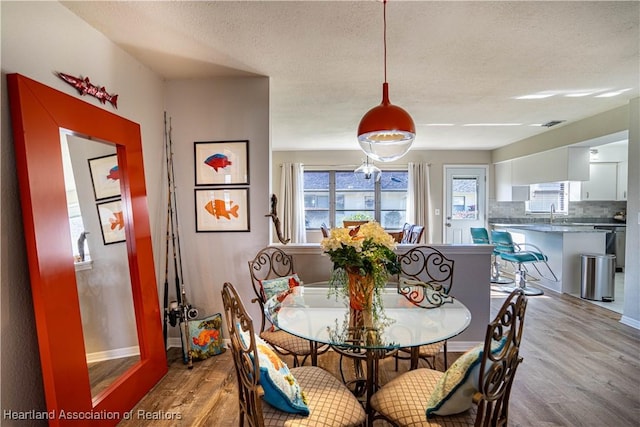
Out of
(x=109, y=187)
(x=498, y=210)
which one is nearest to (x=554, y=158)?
(x=498, y=210)

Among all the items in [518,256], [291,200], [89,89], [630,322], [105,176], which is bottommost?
[630,322]

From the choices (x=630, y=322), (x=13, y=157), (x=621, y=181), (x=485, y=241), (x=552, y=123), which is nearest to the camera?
(x=13, y=157)

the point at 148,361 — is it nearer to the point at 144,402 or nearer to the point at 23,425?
the point at 144,402

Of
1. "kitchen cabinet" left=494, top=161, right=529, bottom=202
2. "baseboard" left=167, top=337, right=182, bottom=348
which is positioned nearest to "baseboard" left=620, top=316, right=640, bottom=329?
"kitchen cabinet" left=494, top=161, right=529, bottom=202

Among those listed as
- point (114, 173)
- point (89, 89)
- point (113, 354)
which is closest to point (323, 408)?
point (113, 354)

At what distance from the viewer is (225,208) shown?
9.44ft

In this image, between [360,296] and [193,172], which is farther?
[193,172]

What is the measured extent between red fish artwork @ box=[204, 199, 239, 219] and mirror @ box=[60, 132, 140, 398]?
815mm

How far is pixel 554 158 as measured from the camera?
481 cm

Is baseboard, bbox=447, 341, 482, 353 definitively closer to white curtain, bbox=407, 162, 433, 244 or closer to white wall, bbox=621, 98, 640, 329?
white wall, bbox=621, 98, 640, 329

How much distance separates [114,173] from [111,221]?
0.33 m

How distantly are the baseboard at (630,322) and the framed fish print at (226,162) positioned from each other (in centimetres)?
416

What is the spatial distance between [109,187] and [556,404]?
3.23m

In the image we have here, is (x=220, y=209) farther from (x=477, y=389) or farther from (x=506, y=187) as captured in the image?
(x=506, y=187)
